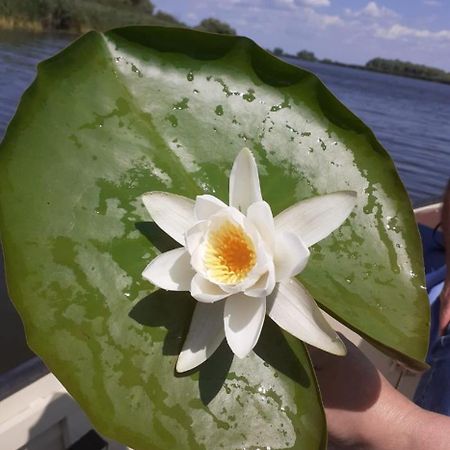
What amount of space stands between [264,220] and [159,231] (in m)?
0.15

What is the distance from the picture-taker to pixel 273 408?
60 centimetres

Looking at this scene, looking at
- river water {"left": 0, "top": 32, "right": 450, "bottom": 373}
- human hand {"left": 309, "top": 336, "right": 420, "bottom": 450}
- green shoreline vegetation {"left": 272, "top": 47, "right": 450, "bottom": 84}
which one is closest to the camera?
human hand {"left": 309, "top": 336, "right": 420, "bottom": 450}

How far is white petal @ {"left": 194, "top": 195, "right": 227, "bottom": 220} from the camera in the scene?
58 cm

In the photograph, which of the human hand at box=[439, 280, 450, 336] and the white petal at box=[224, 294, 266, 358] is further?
the human hand at box=[439, 280, 450, 336]

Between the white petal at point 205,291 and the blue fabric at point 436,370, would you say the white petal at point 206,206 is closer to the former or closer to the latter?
the white petal at point 205,291

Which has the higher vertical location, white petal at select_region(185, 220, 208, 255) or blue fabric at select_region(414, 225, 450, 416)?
white petal at select_region(185, 220, 208, 255)

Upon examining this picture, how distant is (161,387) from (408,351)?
0.28m

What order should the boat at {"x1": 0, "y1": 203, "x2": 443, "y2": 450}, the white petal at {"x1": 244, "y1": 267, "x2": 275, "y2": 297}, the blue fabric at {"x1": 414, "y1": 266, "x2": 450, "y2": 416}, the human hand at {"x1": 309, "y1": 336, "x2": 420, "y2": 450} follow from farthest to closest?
the boat at {"x1": 0, "y1": 203, "x2": 443, "y2": 450} < the blue fabric at {"x1": 414, "y1": 266, "x2": 450, "y2": 416} < the human hand at {"x1": 309, "y1": 336, "x2": 420, "y2": 450} < the white petal at {"x1": 244, "y1": 267, "x2": 275, "y2": 297}

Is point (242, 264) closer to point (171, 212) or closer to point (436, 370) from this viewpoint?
point (171, 212)

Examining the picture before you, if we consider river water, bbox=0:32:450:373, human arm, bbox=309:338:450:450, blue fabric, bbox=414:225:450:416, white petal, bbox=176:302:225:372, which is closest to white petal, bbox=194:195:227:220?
white petal, bbox=176:302:225:372

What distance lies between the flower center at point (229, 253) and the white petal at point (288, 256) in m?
0.03

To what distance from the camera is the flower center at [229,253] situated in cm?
56

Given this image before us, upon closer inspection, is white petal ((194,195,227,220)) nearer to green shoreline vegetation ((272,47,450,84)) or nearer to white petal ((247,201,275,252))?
white petal ((247,201,275,252))

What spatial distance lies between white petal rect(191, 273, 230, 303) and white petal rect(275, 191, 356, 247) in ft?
0.34
